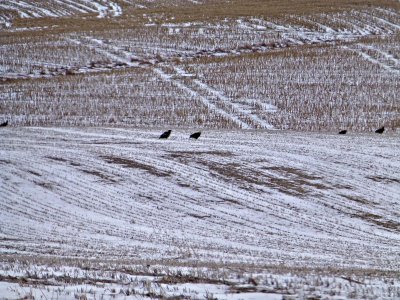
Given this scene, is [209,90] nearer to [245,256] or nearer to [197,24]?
[197,24]

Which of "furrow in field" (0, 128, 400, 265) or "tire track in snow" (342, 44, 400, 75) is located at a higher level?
"tire track in snow" (342, 44, 400, 75)

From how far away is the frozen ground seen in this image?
927cm

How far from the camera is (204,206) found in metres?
14.1

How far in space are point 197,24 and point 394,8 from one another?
12.7 metres

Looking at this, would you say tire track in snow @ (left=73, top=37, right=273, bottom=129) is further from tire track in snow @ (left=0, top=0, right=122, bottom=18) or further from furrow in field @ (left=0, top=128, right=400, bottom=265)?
tire track in snow @ (left=0, top=0, right=122, bottom=18)

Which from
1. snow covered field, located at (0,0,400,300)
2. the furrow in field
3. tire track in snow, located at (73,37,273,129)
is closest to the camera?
snow covered field, located at (0,0,400,300)

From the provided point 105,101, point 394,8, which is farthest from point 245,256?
point 394,8

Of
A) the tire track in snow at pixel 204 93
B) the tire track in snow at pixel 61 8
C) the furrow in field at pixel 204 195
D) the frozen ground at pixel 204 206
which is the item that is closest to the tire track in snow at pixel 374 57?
the tire track in snow at pixel 204 93

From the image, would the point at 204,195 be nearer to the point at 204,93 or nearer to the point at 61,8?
the point at 204,93

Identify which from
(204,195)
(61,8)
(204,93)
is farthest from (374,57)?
(61,8)

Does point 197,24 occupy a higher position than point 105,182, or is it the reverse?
point 197,24

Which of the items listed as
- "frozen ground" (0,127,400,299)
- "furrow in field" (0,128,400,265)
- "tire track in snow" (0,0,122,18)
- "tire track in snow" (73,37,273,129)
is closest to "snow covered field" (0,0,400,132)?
"tire track in snow" (73,37,273,129)

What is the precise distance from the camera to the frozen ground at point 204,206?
9.27m

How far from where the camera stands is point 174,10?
45.6 m
